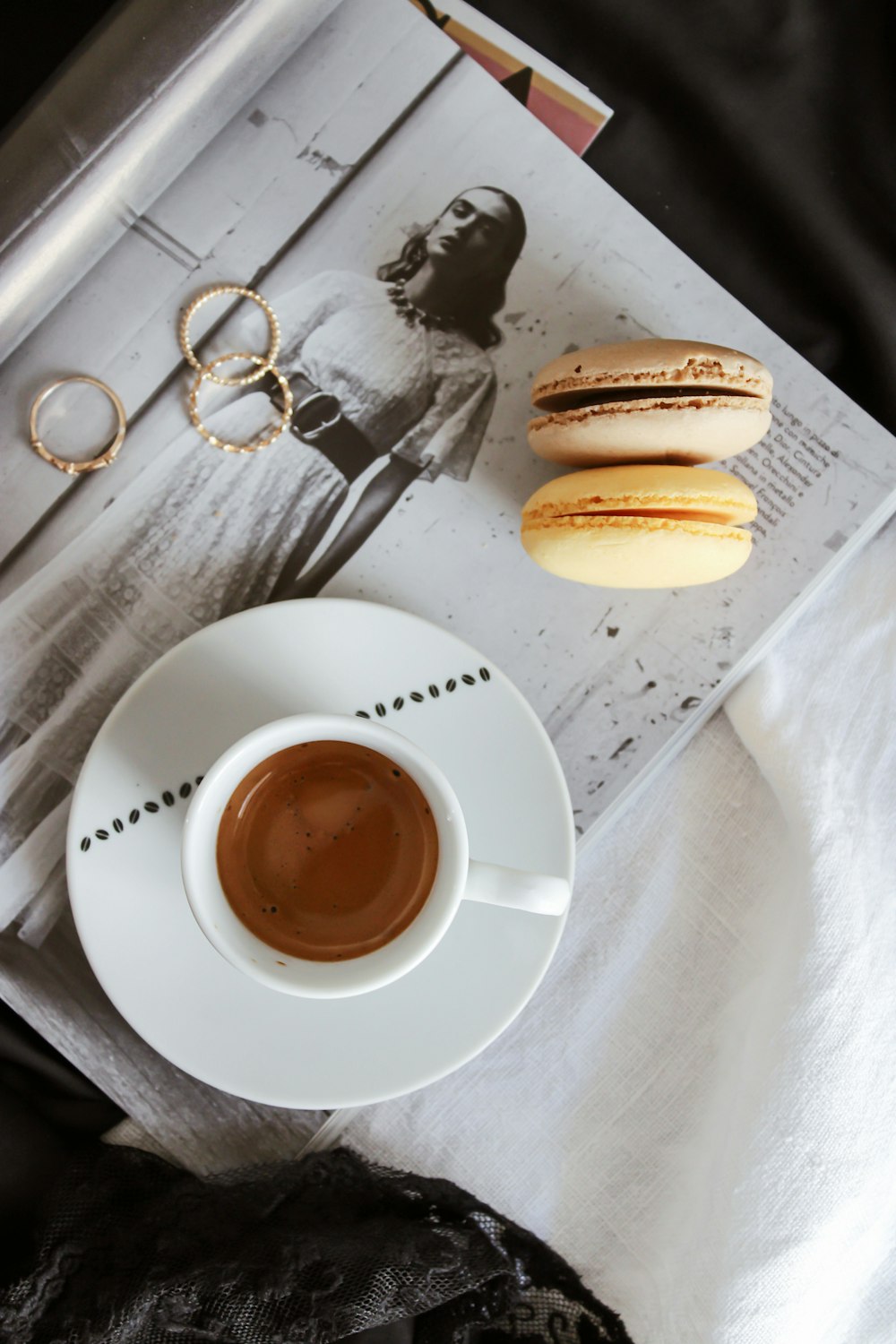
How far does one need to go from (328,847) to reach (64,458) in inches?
13.8

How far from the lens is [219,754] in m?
0.70

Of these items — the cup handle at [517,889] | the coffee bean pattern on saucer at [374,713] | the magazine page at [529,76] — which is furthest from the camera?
the magazine page at [529,76]

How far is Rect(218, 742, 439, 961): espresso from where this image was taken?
0.69m

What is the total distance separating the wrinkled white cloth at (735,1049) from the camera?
2.62 ft

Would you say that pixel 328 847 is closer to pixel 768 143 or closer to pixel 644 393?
pixel 644 393

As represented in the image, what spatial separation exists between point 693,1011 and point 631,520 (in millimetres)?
422

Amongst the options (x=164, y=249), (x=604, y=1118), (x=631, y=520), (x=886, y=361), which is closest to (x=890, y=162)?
(x=886, y=361)

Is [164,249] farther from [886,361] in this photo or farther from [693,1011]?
[693,1011]

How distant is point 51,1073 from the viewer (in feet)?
2.59

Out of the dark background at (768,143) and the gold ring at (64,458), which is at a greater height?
the dark background at (768,143)

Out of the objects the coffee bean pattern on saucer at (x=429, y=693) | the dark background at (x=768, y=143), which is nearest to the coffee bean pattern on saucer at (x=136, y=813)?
the coffee bean pattern on saucer at (x=429, y=693)

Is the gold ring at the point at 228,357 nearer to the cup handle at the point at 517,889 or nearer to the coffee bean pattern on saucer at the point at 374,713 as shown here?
the coffee bean pattern on saucer at the point at 374,713

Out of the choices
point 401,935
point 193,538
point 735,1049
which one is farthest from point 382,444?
point 735,1049

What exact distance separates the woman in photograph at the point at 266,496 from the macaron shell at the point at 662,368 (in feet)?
0.37
